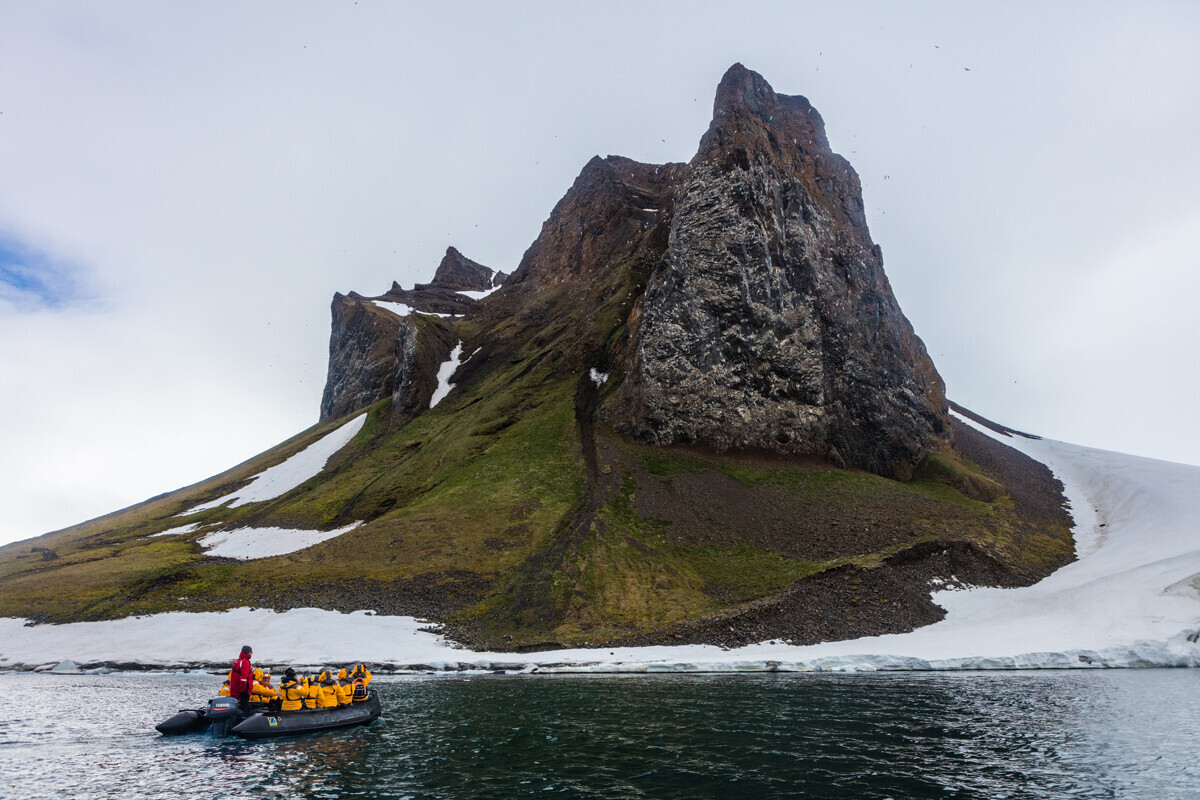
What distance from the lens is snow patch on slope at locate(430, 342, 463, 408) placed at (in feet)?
484

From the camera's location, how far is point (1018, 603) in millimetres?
66812

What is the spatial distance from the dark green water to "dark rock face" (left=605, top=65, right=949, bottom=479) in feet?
205

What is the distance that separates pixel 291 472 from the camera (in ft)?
456

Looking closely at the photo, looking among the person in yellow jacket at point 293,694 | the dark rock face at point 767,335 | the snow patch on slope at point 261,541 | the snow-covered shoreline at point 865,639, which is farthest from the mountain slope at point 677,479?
the person in yellow jacket at point 293,694

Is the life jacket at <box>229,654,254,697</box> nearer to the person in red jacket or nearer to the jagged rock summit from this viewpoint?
the person in red jacket

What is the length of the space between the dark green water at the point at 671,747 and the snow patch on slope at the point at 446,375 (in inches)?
4191

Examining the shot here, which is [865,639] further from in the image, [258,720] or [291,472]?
[291,472]

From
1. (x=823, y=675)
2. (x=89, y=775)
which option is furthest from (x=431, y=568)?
(x=89, y=775)

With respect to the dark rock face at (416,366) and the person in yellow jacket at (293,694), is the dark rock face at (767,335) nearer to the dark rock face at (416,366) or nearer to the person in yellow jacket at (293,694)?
the dark rock face at (416,366)

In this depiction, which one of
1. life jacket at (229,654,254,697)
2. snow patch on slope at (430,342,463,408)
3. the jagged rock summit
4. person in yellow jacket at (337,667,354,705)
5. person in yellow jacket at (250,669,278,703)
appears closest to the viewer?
person in yellow jacket at (250,669,278,703)

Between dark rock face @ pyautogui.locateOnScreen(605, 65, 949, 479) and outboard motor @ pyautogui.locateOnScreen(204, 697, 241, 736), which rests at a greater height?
dark rock face @ pyautogui.locateOnScreen(605, 65, 949, 479)

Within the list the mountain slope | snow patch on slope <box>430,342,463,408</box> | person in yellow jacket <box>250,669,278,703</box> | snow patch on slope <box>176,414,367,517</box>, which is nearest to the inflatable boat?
person in yellow jacket <box>250,669,278,703</box>

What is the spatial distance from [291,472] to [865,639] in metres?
118

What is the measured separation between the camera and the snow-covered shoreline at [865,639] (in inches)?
2089
